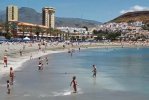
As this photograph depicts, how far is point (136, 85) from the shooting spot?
Answer: 2627 cm

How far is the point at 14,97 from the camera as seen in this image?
19750 mm

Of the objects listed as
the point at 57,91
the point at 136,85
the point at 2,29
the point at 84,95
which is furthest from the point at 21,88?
the point at 2,29

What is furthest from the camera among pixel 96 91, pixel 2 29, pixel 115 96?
pixel 2 29

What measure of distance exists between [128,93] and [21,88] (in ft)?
20.6

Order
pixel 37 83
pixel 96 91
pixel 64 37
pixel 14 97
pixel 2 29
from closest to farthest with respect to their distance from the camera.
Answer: pixel 14 97
pixel 96 91
pixel 37 83
pixel 2 29
pixel 64 37

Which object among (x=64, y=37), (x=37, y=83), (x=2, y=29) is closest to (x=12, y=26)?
(x=2, y=29)

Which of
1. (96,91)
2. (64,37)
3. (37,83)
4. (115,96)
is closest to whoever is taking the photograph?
(115,96)

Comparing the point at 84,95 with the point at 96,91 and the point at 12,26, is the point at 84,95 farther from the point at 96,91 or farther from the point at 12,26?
the point at 12,26

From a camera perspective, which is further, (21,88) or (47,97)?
(21,88)

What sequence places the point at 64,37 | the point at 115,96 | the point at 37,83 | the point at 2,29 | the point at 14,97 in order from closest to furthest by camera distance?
the point at 14,97 → the point at 115,96 → the point at 37,83 → the point at 2,29 → the point at 64,37

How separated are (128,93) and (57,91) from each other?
4.09 meters

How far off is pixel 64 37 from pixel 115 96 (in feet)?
545

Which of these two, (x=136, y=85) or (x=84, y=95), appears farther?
(x=136, y=85)

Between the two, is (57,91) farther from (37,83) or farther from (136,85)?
(136,85)
